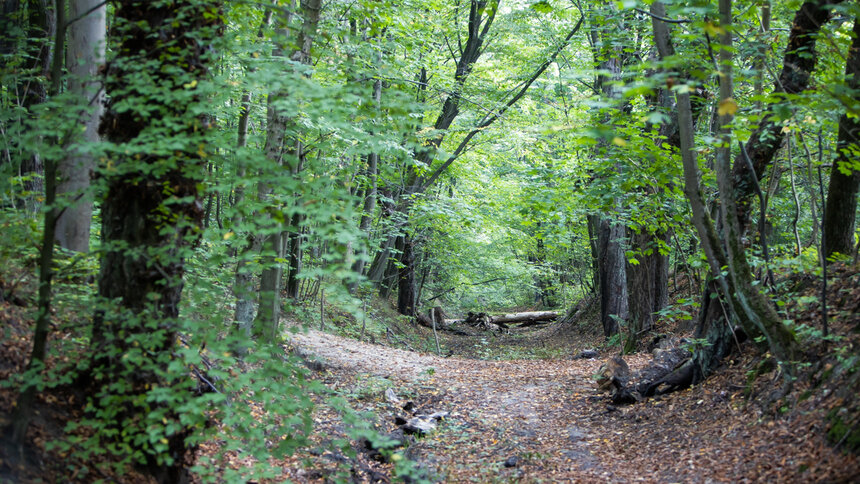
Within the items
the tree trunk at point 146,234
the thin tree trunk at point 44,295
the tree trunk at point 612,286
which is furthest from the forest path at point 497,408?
the thin tree trunk at point 44,295

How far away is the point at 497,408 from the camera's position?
26.0 feet

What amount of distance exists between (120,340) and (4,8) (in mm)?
6356

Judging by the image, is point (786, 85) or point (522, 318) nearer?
point (786, 85)

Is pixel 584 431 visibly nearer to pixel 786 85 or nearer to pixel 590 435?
pixel 590 435

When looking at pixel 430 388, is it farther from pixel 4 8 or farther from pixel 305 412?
pixel 4 8

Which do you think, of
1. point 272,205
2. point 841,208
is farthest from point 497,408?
point 272,205

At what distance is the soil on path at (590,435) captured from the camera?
4.42 metres

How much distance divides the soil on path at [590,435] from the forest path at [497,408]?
0.02 meters

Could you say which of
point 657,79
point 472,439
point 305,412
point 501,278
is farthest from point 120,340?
point 501,278

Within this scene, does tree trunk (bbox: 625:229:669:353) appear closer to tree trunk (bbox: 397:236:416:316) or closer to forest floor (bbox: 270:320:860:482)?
forest floor (bbox: 270:320:860:482)

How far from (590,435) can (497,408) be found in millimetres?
1675

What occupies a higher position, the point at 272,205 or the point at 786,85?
the point at 786,85

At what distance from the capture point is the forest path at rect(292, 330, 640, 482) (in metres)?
5.79

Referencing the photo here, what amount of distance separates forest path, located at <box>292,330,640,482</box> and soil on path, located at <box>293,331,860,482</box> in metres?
0.02
